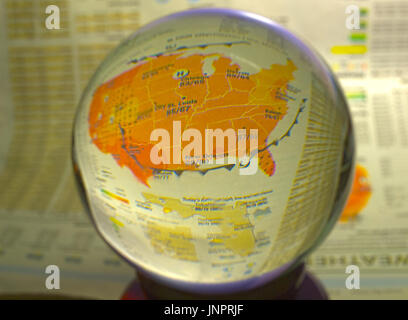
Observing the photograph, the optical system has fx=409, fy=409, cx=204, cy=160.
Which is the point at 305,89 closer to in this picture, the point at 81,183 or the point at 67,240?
the point at 81,183

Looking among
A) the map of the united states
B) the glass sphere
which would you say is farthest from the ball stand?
the map of the united states

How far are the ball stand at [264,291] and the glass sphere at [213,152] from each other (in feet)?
0.12

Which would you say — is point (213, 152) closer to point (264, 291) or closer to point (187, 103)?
point (187, 103)

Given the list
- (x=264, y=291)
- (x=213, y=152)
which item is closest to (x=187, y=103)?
(x=213, y=152)

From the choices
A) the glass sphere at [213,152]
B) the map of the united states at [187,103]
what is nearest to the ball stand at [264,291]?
the glass sphere at [213,152]

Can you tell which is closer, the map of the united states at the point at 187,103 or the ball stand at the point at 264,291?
the map of the united states at the point at 187,103

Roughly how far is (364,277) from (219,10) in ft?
→ 2.06

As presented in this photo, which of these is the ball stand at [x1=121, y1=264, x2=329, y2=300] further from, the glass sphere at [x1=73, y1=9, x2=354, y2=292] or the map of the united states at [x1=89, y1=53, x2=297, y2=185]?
the map of the united states at [x1=89, y1=53, x2=297, y2=185]

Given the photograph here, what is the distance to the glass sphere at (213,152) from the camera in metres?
0.52

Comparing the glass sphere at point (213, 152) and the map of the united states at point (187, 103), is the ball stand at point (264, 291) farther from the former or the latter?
the map of the united states at point (187, 103)

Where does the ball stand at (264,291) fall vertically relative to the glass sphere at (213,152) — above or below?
below

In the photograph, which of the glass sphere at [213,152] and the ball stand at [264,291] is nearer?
the glass sphere at [213,152]

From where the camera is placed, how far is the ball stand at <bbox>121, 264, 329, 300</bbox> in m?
0.65

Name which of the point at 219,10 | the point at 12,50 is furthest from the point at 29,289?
the point at 12,50
